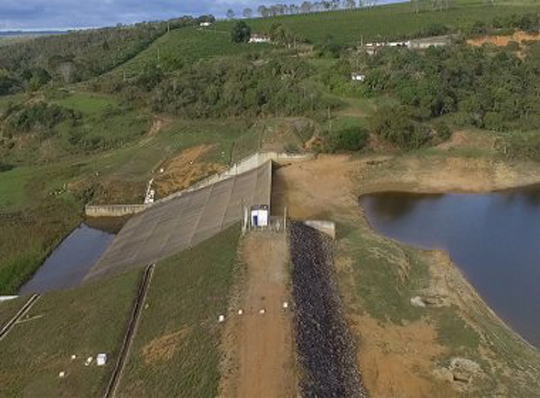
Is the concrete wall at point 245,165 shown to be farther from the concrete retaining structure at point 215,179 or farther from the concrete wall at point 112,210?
the concrete wall at point 112,210

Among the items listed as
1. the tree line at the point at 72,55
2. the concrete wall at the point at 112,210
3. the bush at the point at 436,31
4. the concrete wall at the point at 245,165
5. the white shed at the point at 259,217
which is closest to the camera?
the white shed at the point at 259,217

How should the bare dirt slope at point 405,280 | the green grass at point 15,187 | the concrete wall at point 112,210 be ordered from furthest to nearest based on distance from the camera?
the green grass at point 15,187 → the concrete wall at point 112,210 → the bare dirt slope at point 405,280

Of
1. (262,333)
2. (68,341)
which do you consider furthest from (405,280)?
(68,341)

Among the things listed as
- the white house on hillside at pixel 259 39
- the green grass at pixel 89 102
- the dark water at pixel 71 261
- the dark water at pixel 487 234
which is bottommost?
the dark water at pixel 487 234

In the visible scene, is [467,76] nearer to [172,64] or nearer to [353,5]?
[172,64]

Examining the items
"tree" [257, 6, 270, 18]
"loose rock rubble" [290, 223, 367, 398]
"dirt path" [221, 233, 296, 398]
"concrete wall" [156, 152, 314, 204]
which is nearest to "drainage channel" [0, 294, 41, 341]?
"dirt path" [221, 233, 296, 398]

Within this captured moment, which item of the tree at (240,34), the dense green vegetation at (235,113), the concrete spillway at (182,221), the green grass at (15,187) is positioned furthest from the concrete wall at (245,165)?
the tree at (240,34)
